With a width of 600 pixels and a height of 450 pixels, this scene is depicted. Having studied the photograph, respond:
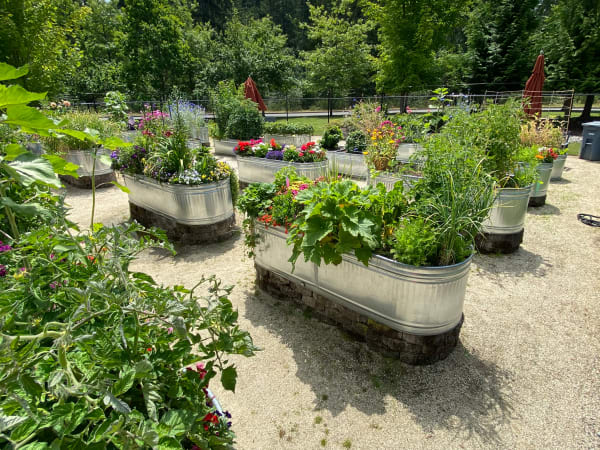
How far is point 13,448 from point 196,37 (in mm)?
31426

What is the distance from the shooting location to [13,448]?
78 centimetres

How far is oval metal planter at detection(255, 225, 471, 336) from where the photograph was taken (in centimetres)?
272

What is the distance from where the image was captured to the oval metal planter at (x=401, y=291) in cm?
272

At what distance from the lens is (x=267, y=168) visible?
24.1ft

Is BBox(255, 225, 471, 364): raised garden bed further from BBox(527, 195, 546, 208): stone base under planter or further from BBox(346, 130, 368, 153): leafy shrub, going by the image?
BBox(346, 130, 368, 153): leafy shrub

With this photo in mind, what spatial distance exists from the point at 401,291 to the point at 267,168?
16.7ft

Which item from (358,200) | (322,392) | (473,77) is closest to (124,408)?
(322,392)

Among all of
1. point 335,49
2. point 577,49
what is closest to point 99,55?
point 335,49

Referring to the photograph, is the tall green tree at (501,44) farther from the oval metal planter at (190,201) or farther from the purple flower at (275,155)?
the oval metal planter at (190,201)

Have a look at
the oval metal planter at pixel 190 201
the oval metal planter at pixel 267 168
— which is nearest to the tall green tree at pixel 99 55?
the oval metal planter at pixel 267 168

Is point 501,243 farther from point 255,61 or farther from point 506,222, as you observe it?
point 255,61

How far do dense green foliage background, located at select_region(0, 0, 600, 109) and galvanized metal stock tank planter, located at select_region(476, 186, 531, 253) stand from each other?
36.2ft

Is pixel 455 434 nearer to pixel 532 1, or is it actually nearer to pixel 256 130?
pixel 256 130

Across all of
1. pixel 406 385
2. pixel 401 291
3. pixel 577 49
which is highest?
pixel 577 49
